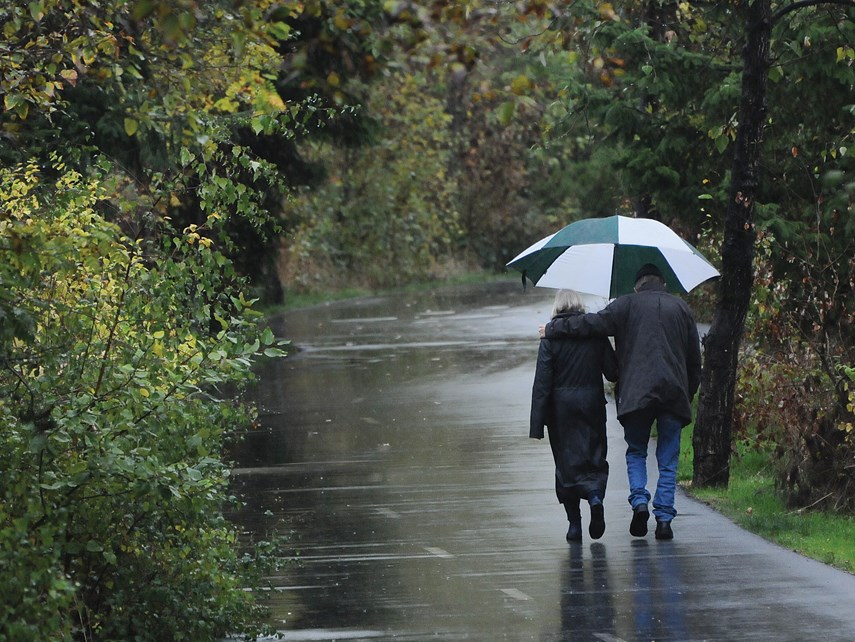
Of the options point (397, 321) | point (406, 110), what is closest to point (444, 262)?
point (406, 110)

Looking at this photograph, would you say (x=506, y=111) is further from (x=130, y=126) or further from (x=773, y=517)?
(x=773, y=517)

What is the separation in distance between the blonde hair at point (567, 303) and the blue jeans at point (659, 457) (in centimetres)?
76

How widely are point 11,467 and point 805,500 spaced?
5965mm

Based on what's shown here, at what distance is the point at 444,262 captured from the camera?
51719 millimetres

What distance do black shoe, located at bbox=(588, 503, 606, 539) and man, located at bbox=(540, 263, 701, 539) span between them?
10.2 inches

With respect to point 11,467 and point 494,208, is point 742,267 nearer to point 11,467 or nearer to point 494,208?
point 11,467

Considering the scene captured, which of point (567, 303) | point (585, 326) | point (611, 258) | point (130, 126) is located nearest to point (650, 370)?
point (585, 326)

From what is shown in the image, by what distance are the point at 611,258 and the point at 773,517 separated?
1.98m

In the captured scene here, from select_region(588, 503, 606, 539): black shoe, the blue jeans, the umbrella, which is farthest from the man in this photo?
the umbrella

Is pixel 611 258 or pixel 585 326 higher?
pixel 611 258

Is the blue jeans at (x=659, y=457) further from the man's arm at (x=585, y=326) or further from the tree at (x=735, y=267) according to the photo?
the tree at (x=735, y=267)

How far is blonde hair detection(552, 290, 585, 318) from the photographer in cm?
1052

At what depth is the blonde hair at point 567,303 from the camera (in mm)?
10516

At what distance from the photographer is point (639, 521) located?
10.2m
